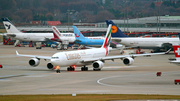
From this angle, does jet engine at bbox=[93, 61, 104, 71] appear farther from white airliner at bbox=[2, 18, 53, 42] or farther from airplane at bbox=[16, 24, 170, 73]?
white airliner at bbox=[2, 18, 53, 42]

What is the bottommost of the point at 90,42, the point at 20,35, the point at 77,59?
the point at 77,59

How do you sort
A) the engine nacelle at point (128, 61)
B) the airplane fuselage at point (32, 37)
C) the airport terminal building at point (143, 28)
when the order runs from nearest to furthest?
the engine nacelle at point (128, 61) → the airplane fuselage at point (32, 37) → the airport terminal building at point (143, 28)

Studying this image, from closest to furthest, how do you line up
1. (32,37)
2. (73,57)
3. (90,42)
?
1. (73,57)
2. (90,42)
3. (32,37)

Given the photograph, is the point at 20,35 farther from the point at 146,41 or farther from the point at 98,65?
the point at 98,65

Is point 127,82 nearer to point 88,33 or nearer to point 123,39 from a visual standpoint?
point 123,39

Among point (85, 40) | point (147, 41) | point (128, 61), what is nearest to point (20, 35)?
point (85, 40)

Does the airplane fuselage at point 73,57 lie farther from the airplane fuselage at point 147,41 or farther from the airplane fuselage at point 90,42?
the airplane fuselage at point 90,42

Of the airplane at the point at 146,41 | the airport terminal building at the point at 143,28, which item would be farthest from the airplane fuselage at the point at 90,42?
the airport terminal building at the point at 143,28

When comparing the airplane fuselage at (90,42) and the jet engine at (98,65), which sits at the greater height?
the airplane fuselage at (90,42)

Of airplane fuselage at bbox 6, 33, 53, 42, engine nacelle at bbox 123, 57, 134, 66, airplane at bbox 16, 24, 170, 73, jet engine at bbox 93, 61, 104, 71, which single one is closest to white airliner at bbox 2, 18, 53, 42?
airplane fuselage at bbox 6, 33, 53, 42

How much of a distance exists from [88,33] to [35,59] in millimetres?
91463

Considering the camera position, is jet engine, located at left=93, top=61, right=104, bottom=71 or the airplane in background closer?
jet engine, located at left=93, top=61, right=104, bottom=71

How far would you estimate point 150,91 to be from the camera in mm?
25234

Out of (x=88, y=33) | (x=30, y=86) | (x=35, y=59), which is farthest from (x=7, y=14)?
(x=30, y=86)
